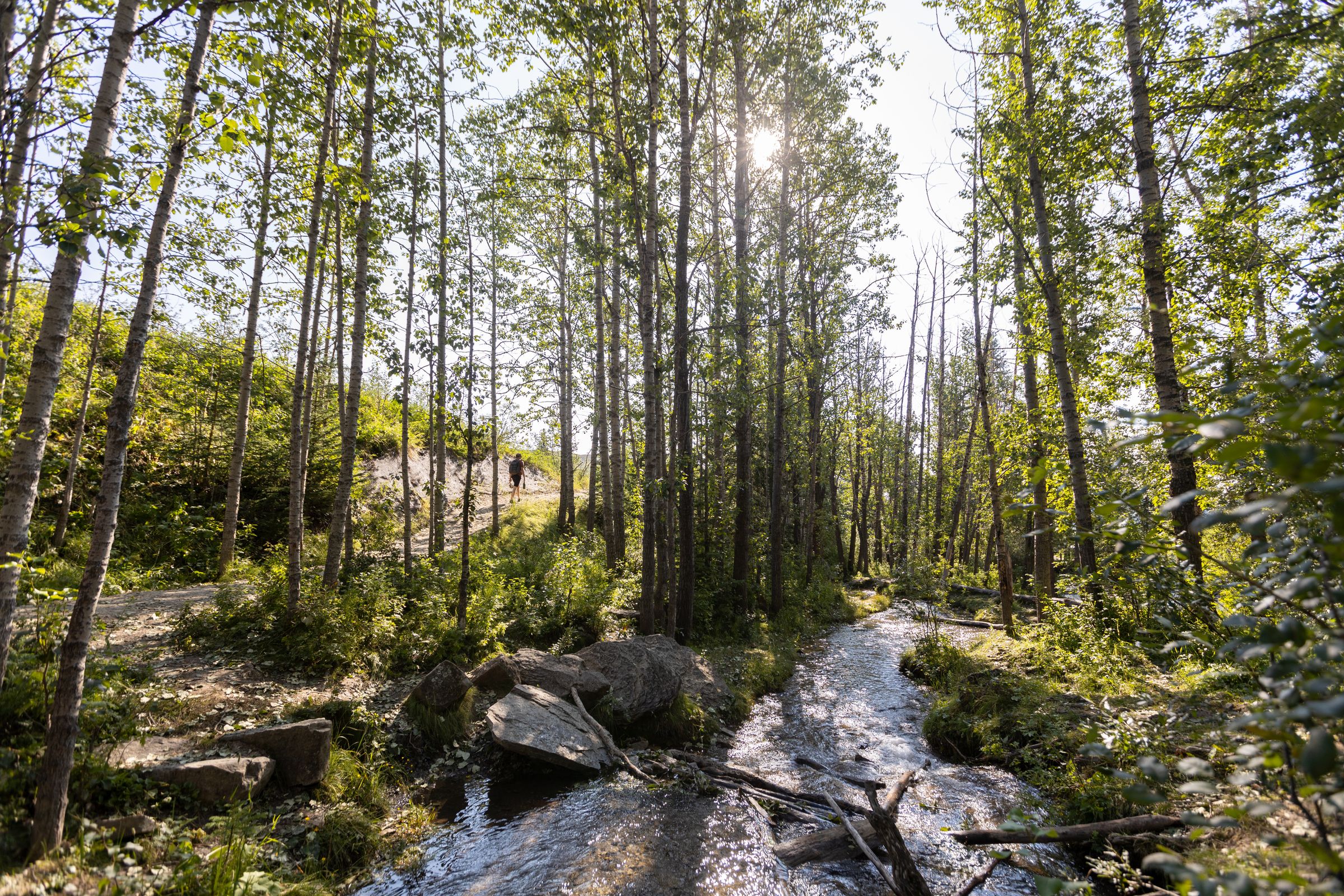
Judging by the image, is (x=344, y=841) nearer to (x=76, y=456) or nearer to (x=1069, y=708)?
(x=1069, y=708)

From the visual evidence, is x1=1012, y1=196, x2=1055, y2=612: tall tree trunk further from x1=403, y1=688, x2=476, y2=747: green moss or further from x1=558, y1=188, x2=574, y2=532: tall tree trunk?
x1=558, y1=188, x2=574, y2=532: tall tree trunk

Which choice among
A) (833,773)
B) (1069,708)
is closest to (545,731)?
(833,773)

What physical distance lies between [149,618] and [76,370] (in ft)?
23.3

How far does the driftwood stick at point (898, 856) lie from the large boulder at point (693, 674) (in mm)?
4261

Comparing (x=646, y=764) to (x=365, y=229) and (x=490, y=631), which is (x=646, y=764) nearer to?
(x=490, y=631)

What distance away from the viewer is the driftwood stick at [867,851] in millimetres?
4078

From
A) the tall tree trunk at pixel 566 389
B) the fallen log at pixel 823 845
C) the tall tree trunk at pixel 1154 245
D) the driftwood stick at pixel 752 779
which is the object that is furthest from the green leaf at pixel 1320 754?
the tall tree trunk at pixel 566 389

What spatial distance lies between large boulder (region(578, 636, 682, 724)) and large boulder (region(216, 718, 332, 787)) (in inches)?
140

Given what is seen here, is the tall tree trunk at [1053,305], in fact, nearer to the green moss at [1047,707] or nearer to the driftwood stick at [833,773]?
the green moss at [1047,707]

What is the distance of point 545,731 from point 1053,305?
1098cm

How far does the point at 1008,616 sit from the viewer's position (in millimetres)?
12438

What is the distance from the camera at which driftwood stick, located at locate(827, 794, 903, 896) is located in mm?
4078

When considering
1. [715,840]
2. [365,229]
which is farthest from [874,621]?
[365,229]

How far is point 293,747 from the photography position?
5.37 m
